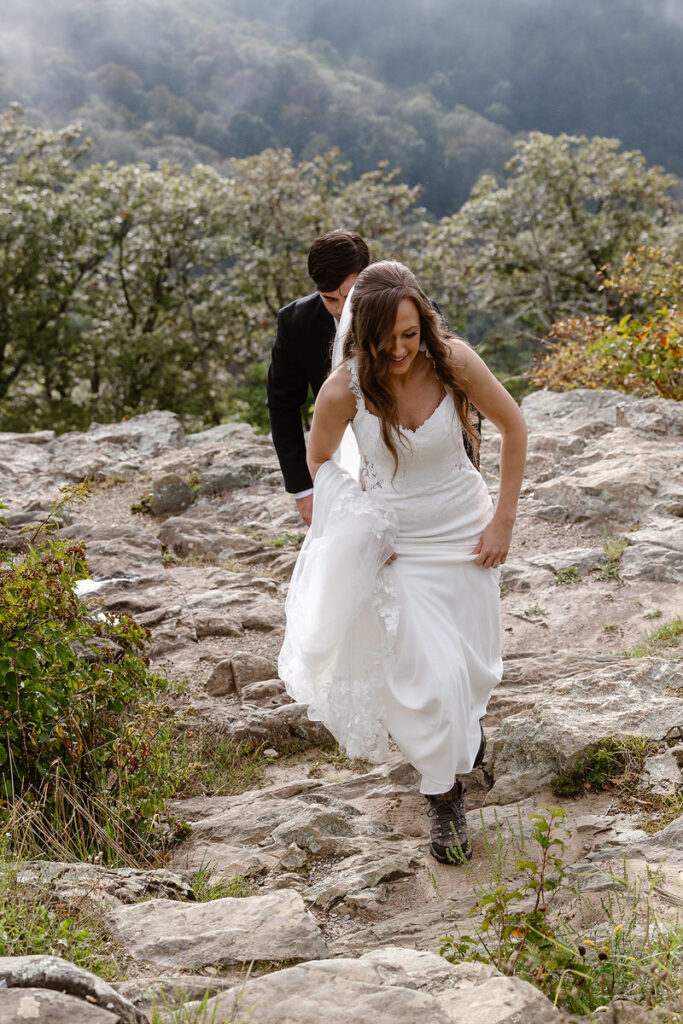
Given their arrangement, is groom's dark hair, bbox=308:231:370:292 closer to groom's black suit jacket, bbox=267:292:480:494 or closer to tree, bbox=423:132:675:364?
groom's black suit jacket, bbox=267:292:480:494

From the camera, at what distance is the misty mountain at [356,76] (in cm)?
4894

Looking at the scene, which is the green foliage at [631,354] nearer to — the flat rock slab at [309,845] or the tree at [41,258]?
the flat rock slab at [309,845]

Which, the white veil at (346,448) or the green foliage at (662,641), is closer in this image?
the white veil at (346,448)

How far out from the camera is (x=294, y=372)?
177 inches

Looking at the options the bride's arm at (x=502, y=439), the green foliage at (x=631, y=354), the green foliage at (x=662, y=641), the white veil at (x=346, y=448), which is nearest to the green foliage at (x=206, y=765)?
the white veil at (x=346, y=448)

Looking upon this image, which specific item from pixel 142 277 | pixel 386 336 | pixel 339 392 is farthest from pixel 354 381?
pixel 142 277

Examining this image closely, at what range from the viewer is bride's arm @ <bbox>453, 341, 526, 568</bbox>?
3.22 metres

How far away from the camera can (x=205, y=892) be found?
3.10 metres

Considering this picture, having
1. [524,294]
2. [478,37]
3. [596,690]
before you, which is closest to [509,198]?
[524,294]

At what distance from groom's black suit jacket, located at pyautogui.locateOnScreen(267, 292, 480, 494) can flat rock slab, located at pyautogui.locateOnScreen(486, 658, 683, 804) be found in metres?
1.61

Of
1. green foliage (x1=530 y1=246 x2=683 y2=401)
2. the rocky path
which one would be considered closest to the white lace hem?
the rocky path

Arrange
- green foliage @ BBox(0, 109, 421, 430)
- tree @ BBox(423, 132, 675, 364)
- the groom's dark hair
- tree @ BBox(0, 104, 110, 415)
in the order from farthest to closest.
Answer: tree @ BBox(423, 132, 675, 364) < green foliage @ BBox(0, 109, 421, 430) < tree @ BBox(0, 104, 110, 415) < the groom's dark hair

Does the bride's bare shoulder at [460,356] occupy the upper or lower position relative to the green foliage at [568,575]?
upper

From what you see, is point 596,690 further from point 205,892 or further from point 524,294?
point 524,294
